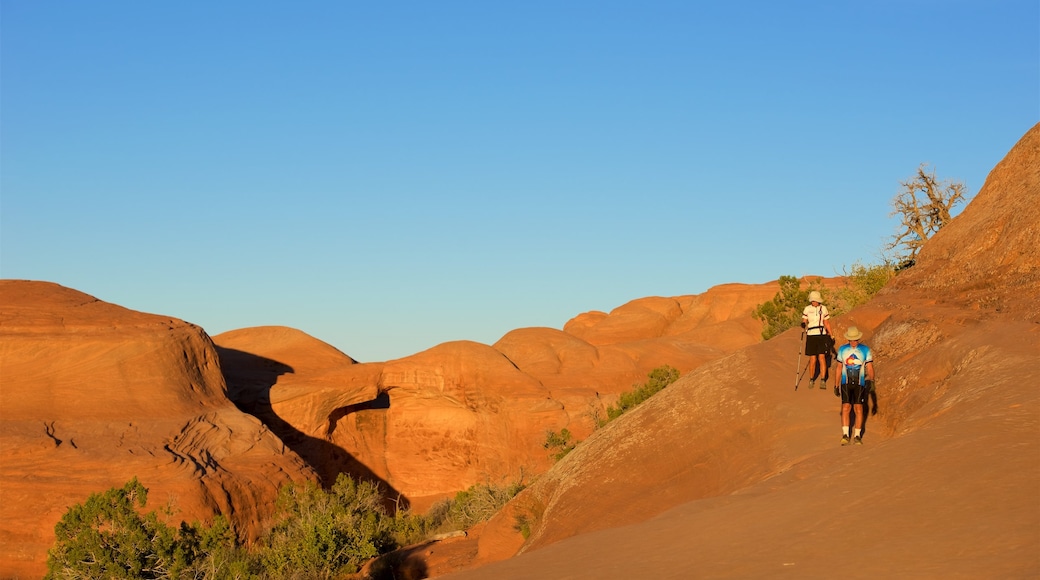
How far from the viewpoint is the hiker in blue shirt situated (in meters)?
12.4

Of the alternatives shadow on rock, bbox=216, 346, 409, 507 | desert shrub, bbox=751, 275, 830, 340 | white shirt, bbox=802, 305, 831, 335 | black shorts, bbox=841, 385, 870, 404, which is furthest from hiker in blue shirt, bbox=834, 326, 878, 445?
shadow on rock, bbox=216, 346, 409, 507

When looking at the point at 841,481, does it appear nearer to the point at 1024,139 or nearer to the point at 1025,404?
the point at 1025,404

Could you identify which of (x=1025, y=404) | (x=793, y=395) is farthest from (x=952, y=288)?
(x=1025, y=404)

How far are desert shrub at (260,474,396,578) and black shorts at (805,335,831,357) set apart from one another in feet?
34.6

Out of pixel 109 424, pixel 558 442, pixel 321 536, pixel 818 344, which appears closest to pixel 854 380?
pixel 818 344

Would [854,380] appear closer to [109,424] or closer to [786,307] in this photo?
[786,307]

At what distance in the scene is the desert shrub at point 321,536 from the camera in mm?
19359

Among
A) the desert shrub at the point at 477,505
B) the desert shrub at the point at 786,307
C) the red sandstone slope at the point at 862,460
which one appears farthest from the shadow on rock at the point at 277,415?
the red sandstone slope at the point at 862,460

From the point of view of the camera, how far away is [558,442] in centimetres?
3259

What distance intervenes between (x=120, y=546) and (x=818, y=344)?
12142mm

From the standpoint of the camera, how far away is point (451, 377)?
3662 centimetres

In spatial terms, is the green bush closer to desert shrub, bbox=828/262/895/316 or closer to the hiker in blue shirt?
desert shrub, bbox=828/262/895/316

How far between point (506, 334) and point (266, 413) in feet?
35.6

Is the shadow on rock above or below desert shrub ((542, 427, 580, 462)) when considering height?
above
